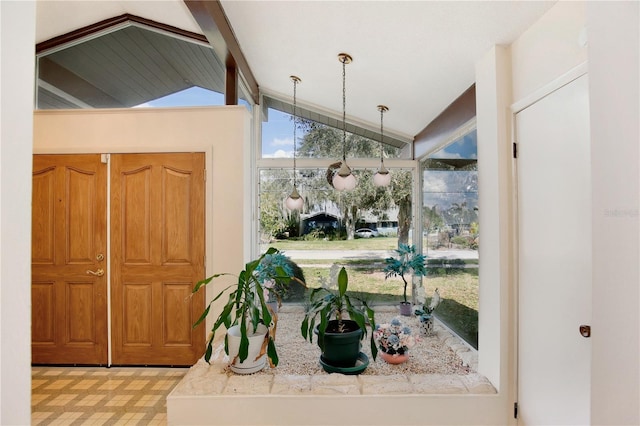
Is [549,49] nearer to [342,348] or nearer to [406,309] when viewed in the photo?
[342,348]

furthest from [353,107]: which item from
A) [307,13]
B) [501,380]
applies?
[501,380]

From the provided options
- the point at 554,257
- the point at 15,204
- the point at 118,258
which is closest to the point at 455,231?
the point at 554,257

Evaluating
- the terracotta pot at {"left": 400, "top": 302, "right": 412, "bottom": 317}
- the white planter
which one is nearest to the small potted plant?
the white planter

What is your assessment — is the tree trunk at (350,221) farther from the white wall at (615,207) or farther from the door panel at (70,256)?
the white wall at (615,207)

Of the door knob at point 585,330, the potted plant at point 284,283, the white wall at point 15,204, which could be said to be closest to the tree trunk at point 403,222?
the potted plant at point 284,283

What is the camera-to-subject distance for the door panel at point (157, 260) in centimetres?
288

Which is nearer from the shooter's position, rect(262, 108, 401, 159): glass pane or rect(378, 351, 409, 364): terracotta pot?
rect(378, 351, 409, 364): terracotta pot

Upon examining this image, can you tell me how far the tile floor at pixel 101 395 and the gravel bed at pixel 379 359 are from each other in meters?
0.87

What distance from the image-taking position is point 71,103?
3.04 m

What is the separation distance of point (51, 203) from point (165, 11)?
6.54ft

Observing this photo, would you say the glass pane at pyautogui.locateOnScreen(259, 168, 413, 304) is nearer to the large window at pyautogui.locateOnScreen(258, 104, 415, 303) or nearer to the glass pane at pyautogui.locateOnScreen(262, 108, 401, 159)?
the large window at pyautogui.locateOnScreen(258, 104, 415, 303)

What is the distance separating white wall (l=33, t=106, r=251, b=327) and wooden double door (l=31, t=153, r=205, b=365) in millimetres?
89

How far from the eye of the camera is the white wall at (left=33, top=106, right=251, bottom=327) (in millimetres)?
2898

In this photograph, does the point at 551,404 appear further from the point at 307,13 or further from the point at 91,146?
the point at 91,146
